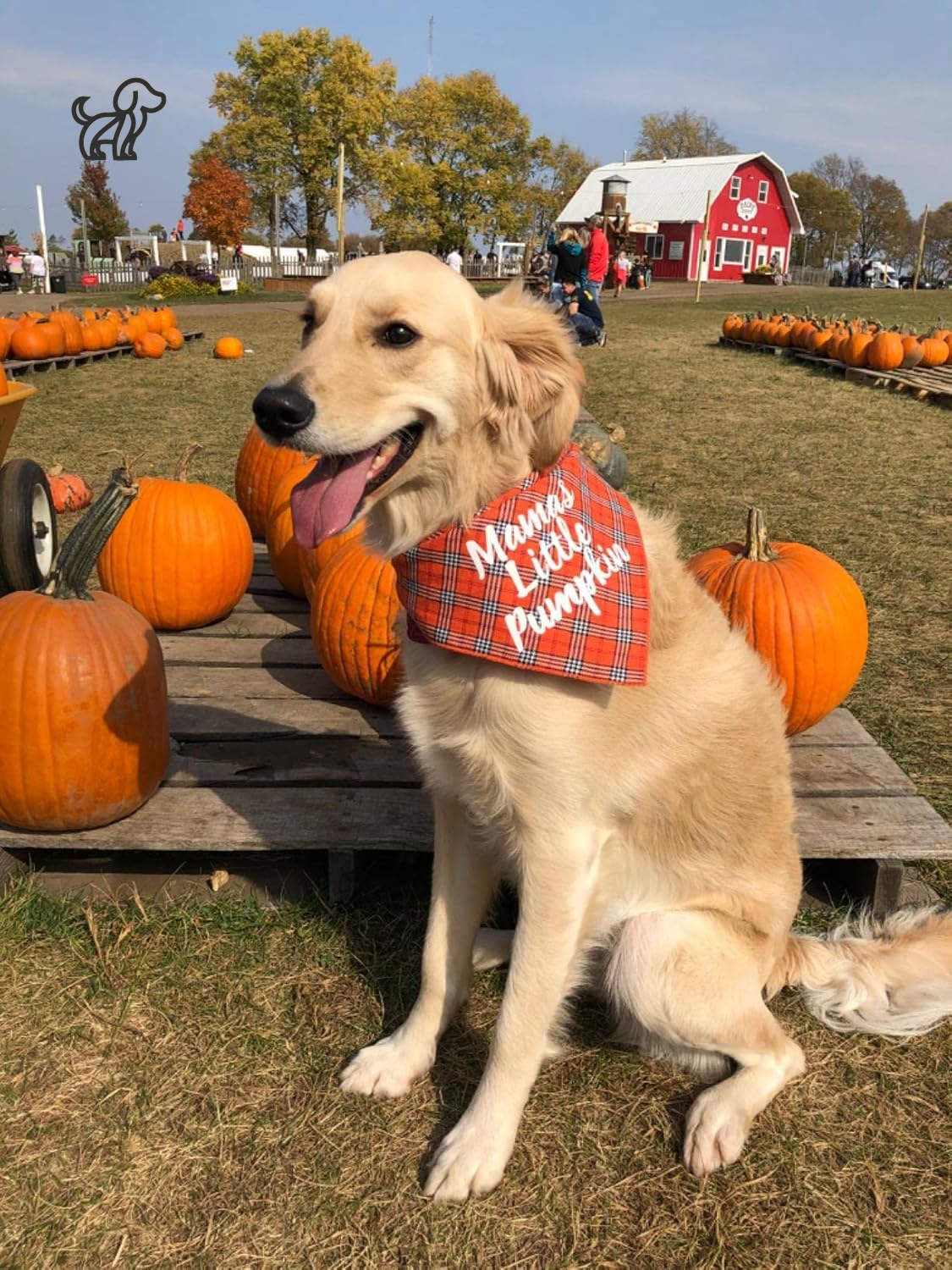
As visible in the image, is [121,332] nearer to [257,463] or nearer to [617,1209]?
[257,463]

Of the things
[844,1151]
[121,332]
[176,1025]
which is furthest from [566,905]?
[121,332]

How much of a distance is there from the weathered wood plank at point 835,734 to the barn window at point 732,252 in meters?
58.4

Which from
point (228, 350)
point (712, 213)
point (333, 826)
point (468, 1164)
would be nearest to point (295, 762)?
point (333, 826)

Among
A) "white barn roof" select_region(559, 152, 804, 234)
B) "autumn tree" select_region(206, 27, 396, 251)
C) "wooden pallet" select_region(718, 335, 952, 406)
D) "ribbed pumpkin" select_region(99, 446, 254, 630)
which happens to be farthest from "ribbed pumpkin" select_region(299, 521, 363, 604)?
"white barn roof" select_region(559, 152, 804, 234)

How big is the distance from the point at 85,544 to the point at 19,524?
1466 mm

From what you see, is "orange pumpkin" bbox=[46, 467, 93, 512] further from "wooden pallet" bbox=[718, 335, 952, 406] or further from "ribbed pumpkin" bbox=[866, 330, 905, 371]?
"ribbed pumpkin" bbox=[866, 330, 905, 371]

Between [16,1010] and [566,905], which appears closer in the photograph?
[566,905]

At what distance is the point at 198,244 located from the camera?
193 feet

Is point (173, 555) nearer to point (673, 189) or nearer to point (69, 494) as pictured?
point (69, 494)

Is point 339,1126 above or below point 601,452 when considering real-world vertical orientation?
below

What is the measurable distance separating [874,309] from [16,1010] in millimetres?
28379

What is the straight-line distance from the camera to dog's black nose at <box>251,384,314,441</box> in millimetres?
1790

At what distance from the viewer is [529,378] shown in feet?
6.31

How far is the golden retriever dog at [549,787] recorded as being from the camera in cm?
191
